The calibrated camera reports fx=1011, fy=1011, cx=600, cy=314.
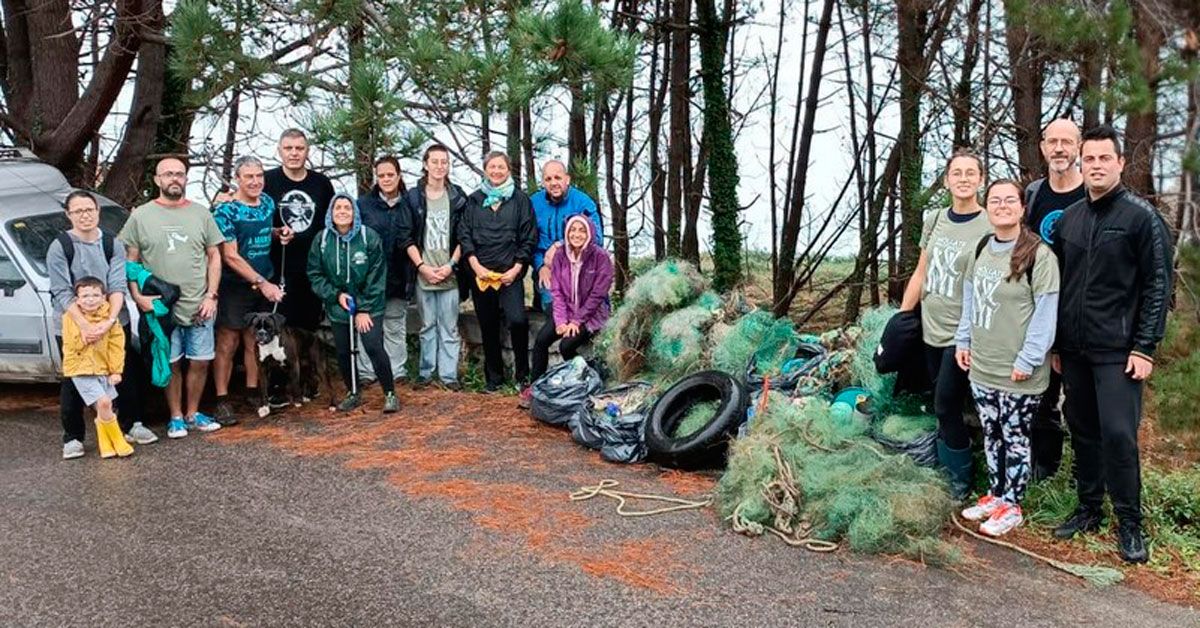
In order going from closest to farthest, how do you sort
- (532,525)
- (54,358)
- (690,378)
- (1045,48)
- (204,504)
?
(532,525) < (204,504) < (690,378) < (54,358) < (1045,48)

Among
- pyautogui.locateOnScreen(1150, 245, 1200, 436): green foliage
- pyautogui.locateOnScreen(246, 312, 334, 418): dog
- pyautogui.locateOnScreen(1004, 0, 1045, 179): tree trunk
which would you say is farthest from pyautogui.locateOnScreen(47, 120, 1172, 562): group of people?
pyautogui.locateOnScreen(1004, 0, 1045, 179): tree trunk

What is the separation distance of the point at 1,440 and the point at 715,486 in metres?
4.95

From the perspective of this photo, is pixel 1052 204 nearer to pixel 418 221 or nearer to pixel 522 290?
pixel 522 290

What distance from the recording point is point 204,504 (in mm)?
5512

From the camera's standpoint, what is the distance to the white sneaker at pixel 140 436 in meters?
6.74

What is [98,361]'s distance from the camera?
630 centimetres

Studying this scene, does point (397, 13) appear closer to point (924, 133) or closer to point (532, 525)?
point (532, 525)

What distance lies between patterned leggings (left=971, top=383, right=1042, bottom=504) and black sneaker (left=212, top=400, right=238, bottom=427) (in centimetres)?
499

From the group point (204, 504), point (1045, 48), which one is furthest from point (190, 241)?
point (1045, 48)

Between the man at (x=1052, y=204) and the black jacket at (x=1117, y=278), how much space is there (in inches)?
11.1

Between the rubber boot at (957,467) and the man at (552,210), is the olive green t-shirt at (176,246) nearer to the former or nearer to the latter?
the man at (552,210)

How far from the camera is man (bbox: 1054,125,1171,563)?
4.50 meters

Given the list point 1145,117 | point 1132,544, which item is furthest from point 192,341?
point 1145,117

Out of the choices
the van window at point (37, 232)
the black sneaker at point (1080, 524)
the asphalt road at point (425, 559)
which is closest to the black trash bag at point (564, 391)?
the asphalt road at point (425, 559)
